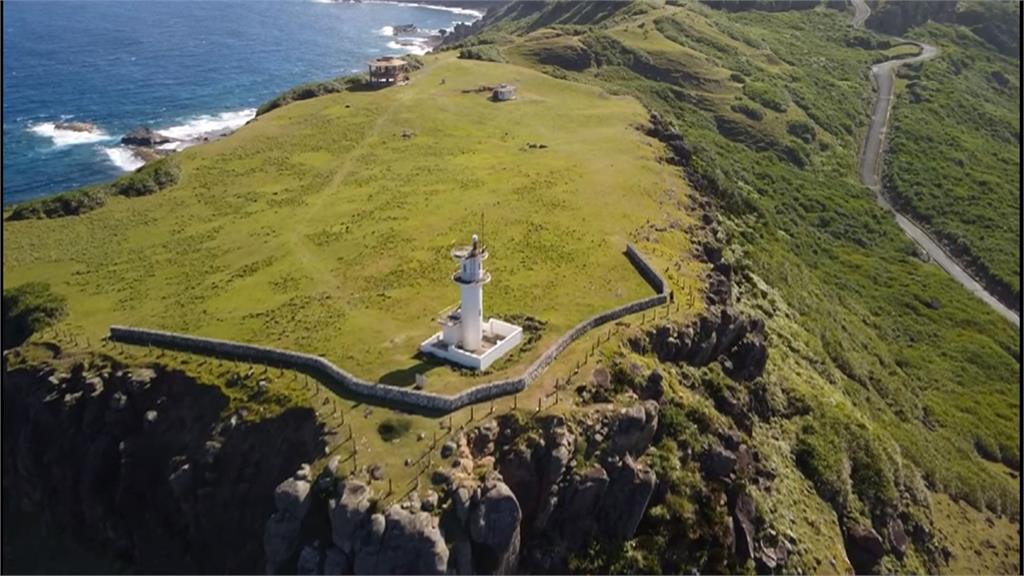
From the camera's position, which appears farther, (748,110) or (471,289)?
(748,110)

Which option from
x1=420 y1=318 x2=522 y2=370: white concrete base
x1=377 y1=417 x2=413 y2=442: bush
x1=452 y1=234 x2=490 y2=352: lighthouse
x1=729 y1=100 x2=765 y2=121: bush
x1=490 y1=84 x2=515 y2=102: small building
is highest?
x1=452 y1=234 x2=490 y2=352: lighthouse

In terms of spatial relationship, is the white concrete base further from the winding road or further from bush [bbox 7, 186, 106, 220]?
the winding road

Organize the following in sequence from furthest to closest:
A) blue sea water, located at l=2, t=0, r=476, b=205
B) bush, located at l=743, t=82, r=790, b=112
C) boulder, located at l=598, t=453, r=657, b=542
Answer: bush, located at l=743, t=82, r=790, b=112 → blue sea water, located at l=2, t=0, r=476, b=205 → boulder, located at l=598, t=453, r=657, b=542

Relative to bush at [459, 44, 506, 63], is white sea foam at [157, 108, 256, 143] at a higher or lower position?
lower

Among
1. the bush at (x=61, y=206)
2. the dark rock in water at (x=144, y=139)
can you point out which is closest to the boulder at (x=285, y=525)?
the bush at (x=61, y=206)

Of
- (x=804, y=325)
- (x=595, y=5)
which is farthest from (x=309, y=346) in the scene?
(x=595, y=5)

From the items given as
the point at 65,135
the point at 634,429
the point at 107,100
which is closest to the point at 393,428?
the point at 634,429

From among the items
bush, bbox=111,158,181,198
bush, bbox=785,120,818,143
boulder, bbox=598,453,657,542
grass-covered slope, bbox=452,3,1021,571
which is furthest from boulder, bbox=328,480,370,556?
bush, bbox=785,120,818,143

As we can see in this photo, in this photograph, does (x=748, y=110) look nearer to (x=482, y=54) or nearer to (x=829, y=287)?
(x=482, y=54)
